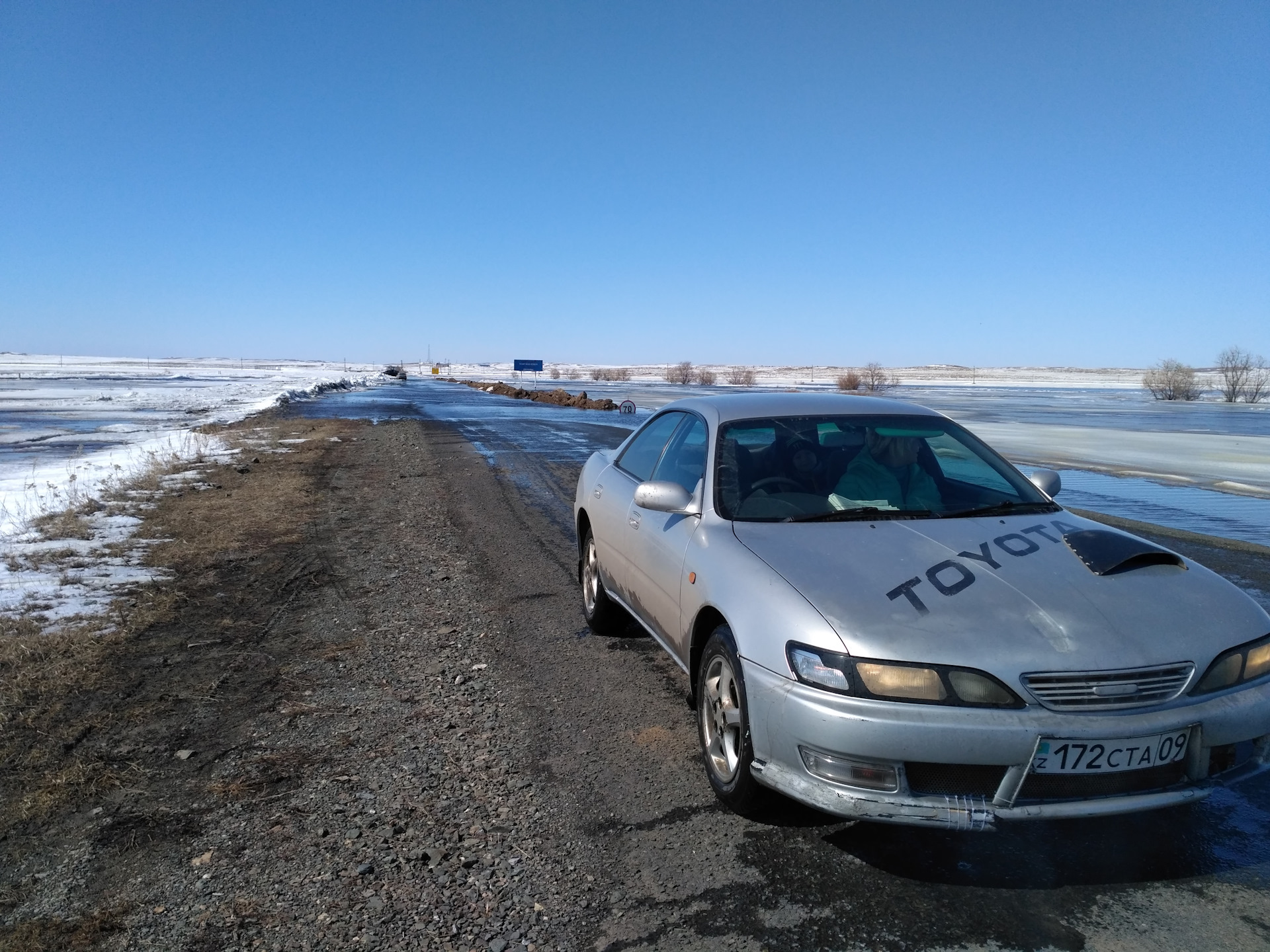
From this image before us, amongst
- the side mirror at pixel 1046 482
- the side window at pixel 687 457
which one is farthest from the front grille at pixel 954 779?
the side mirror at pixel 1046 482

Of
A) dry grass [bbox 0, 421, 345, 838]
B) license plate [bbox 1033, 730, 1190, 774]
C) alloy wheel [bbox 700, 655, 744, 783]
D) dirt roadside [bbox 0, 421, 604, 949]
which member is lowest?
dirt roadside [bbox 0, 421, 604, 949]

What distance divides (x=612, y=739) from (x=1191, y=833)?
2.27 metres

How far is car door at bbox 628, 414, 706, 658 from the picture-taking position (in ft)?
12.4

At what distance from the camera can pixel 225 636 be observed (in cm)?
520

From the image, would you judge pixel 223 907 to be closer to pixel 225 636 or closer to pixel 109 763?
pixel 109 763

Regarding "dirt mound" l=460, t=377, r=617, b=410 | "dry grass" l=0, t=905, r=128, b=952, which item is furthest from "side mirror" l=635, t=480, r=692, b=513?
"dirt mound" l=460, t=377, r=617, b=410

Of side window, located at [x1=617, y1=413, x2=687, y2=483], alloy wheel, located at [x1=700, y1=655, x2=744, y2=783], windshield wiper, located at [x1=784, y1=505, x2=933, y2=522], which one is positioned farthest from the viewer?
side window, located at [x1=617, y1=413, x2=687, y2=483]

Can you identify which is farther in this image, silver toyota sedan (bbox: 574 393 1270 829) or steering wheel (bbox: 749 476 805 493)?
steering wheel (bbox: 749 476 805 493)

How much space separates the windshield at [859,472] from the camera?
3.76 m

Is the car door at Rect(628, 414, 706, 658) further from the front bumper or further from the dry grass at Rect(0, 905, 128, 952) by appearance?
the dry grass at Rect(0, 905, 128, 952)

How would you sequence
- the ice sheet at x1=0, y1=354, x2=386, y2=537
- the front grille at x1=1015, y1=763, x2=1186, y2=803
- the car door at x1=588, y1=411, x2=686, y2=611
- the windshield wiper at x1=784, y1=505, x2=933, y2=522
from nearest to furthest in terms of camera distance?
the front grille at x1=1015, y1=763, x2=1186, y2=803, the windshield wiper at x1=784, y1=505, x2=933, y2=522, the car door at x1=588, y1=411, x2=686, y2=611, the ice sheet at x1=0, y1=354, x2=386, y2=537

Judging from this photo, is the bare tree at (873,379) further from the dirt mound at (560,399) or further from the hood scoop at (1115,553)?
the hood scoop at (1115,553)

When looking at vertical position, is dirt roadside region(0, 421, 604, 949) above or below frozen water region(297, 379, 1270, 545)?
below

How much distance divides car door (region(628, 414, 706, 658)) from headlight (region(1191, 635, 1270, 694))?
1904 mm
